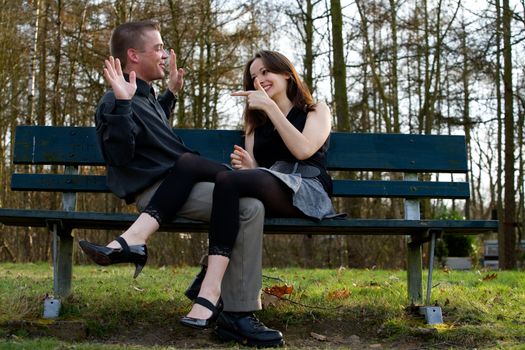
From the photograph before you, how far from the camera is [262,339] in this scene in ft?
10.8

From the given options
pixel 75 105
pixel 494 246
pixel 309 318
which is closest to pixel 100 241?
pixel 75 105

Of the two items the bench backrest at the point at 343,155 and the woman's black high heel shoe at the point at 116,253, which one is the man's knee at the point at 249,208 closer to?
the woman's black high heel shoe at the point at 116,253

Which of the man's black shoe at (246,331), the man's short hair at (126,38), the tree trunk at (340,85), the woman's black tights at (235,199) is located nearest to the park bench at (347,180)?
the woman's black tights at (235,199)

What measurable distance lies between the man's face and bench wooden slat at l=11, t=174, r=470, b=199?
2.46 ft

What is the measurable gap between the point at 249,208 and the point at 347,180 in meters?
1.24

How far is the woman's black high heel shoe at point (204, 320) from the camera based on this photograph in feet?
10.3

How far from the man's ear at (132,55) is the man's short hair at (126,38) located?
0.06ft

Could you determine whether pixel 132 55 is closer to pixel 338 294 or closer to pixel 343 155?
pixel 343 155

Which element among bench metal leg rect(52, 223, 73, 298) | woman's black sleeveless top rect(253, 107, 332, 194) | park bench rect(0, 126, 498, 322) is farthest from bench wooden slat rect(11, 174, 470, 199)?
woman's black sleeveless top rect(253, 107, 332, 194)

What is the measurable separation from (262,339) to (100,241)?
10.4 m

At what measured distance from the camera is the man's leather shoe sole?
3.30 metres

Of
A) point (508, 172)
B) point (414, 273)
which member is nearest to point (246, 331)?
point (414, 273)

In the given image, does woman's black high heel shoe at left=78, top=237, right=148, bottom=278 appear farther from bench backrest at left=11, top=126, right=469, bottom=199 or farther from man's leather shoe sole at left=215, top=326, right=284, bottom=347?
bench backrest at left=11, top=126, right=469, bottom=199

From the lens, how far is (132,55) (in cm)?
394
